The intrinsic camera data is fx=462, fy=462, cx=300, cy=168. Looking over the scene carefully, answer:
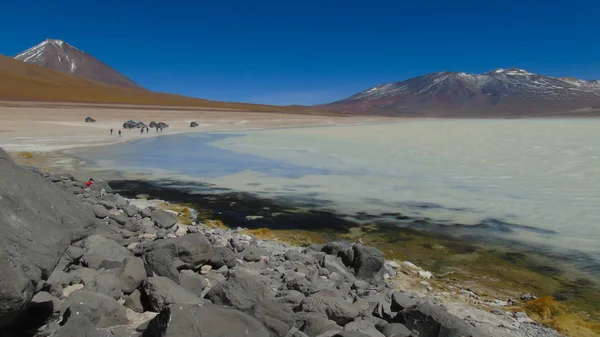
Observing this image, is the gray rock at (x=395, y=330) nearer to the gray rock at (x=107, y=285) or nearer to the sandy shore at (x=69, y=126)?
the gray rock at (x=107, y=285)

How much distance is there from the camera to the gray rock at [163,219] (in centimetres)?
754

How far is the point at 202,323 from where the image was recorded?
315cm

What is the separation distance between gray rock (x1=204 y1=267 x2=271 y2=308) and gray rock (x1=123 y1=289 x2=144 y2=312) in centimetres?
56

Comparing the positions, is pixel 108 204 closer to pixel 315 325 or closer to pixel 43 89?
pixel 315 325

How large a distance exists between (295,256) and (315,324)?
8.47ft

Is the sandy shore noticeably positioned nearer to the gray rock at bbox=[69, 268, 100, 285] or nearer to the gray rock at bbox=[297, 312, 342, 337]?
the gray rock at bbox=[69, 268, 100, 285]

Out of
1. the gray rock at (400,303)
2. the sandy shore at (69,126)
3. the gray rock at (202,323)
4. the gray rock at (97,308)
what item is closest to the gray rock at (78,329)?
the gray rock at (97,308)

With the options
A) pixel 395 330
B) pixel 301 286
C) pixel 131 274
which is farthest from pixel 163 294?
pixel 395 330

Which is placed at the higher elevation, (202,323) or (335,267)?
(202,323)

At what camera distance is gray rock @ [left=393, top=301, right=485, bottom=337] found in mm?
3857

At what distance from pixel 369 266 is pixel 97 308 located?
3.53 m

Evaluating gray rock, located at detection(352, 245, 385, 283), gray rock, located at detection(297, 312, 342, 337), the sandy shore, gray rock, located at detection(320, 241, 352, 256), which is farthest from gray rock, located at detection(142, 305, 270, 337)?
the sandy shore

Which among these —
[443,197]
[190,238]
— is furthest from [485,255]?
[190,238]

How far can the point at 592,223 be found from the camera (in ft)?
29.5
